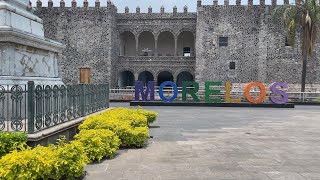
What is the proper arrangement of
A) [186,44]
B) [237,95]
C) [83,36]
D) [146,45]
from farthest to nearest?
[146,45], [186,44], [83,36], [237,95]

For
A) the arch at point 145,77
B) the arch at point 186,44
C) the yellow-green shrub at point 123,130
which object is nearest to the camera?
the yellow-green shrub at point 123,130

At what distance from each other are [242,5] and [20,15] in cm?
2955

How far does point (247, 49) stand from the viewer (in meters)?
35.8

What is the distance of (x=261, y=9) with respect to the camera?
35688 millimetres

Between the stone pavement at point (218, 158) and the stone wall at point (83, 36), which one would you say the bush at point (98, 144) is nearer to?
the stone pavement at point (218, 158)

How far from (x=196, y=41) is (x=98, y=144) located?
31227 millimetres

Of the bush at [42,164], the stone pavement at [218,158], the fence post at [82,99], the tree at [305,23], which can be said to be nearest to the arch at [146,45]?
the tree at [305,23]

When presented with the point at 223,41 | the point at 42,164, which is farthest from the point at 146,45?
the point at 42,164

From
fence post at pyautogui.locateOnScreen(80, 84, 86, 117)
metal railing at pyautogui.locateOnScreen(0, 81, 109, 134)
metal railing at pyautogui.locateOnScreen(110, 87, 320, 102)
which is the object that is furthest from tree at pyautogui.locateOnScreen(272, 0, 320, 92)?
fence post at pyautogui.locateOnScreen(80, 84, 86, 117)

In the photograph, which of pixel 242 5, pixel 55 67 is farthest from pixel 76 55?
pixel 55 67

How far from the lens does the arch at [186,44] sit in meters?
42.2

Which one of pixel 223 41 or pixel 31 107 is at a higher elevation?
pixel 223 41

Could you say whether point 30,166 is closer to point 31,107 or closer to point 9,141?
point 9,141

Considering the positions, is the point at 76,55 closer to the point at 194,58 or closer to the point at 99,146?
the point at 194,58
